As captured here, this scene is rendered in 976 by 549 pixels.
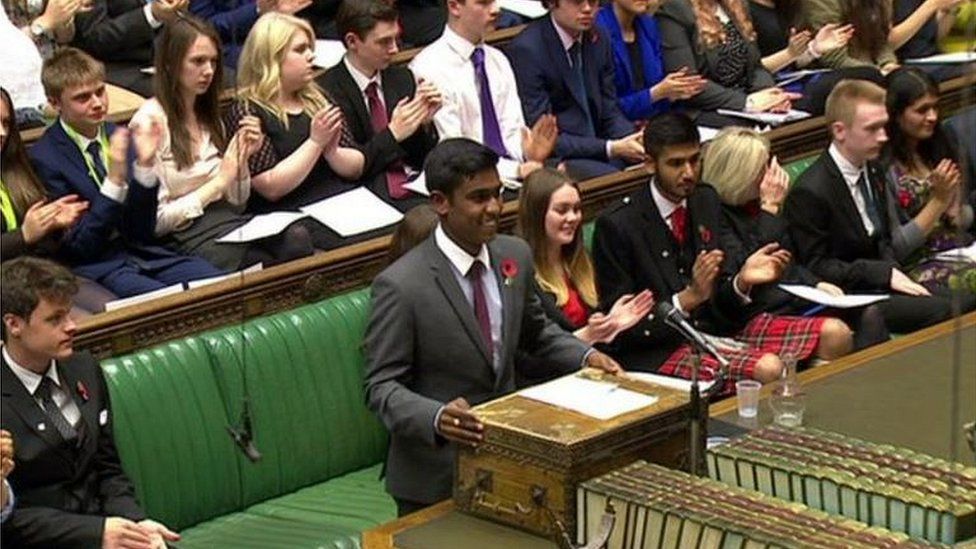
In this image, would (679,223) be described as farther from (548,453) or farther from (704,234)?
(548,453)

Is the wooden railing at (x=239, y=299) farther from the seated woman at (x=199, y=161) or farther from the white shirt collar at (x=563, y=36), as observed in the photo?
the white shirt collar at (x=563, y=36)

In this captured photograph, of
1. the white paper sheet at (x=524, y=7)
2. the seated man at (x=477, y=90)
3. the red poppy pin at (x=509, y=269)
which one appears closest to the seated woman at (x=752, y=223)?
the seated man at (x=477, y=90)

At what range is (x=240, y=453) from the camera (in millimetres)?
5012

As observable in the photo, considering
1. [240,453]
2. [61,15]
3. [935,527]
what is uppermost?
[61,15]

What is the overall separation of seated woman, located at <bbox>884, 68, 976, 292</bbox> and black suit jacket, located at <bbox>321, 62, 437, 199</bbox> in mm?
1180

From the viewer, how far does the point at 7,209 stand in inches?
200

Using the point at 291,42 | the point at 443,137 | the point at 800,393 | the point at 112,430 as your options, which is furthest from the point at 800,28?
the point at 112,430

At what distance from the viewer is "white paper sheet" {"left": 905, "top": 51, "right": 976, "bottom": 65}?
3384 millimetres

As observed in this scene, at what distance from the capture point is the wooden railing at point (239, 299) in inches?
193

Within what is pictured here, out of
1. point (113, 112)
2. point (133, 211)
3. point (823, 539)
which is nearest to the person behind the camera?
point (823, 539)

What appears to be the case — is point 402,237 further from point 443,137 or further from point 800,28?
point 800,28

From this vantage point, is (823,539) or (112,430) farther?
(112,430)

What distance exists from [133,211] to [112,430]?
0.76 metres

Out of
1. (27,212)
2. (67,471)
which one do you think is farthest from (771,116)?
(67,471)
